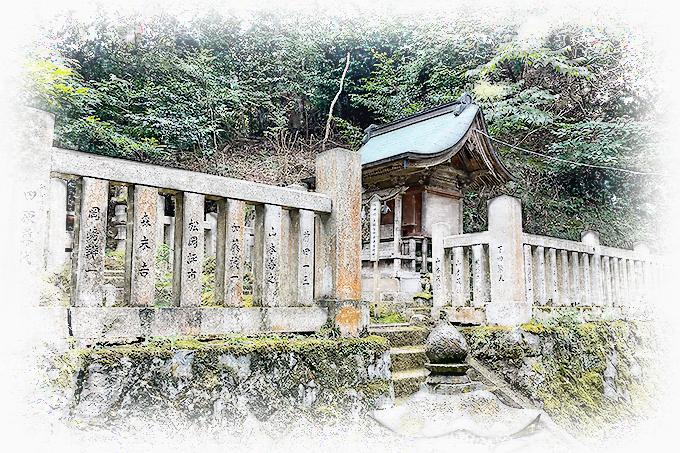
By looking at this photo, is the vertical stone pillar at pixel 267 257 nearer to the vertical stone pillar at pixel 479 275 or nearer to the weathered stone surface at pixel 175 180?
the weathered stone surface at pixel 175 180

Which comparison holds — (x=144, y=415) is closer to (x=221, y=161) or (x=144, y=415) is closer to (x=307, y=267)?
(x=307, y=267)

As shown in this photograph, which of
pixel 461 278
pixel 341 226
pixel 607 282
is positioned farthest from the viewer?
pixel 607 282

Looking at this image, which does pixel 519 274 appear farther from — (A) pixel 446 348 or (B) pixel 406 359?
(A) pixel 446 348

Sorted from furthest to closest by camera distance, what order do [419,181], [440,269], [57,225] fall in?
1. [419,181]
2. [57,225]
3. [440,269]

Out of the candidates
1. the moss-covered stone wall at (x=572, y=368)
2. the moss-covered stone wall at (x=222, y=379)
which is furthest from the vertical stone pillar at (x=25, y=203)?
the moss-covered stone wall at (x=572, y=368)

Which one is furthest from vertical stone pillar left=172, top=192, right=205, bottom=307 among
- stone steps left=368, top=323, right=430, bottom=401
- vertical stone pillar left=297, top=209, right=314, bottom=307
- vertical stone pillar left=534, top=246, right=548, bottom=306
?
vertical stone pillar left=534, top=246, right=548, bottom=306

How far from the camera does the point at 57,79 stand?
12.6m

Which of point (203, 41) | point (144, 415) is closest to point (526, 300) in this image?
point (144, 415)

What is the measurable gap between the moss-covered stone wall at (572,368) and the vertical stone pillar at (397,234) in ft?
16.2

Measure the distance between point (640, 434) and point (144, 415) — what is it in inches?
283

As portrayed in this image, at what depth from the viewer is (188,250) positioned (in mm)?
3689

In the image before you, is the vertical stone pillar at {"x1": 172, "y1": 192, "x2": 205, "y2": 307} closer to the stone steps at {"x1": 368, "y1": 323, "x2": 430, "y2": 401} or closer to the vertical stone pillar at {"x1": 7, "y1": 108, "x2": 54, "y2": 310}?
the vertical stone pillar at {"x1": 7, "y1": 108, "x2": 54, "y2": 310}

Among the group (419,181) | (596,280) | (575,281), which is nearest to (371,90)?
(419,181)

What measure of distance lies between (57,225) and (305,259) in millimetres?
7739
